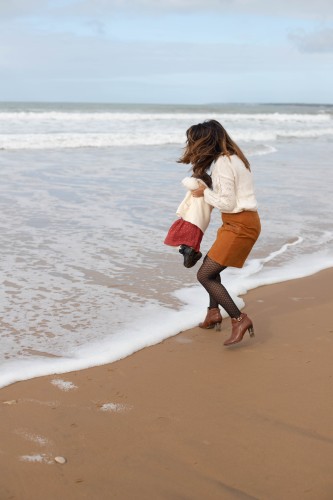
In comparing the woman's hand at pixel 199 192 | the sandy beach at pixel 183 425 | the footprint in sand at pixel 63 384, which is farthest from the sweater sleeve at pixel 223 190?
the footprint in sand at pixel 63 384

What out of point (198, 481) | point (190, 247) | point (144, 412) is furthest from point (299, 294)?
point (198, 481)

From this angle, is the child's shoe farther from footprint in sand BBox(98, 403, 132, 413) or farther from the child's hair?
footprint in sand BBox(98, 403, 132, 413)

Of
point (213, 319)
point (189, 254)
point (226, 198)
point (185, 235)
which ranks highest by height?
point (226, 198)

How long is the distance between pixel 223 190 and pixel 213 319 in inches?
37.5

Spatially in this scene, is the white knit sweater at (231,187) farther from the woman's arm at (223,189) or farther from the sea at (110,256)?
the sea at (110,256)

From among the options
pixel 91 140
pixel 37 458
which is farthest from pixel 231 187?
pixel 91 140

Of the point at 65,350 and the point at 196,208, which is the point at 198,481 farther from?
the point at 196,208

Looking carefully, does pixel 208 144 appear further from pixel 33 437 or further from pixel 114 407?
pixel 33 437

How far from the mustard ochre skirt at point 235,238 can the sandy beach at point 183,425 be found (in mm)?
565

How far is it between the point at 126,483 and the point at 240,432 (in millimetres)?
670

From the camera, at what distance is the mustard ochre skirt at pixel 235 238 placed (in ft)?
14.5

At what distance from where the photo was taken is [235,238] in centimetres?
442

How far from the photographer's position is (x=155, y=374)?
3979mm

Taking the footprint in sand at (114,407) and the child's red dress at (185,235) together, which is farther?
the child's red dress at (185,235)
